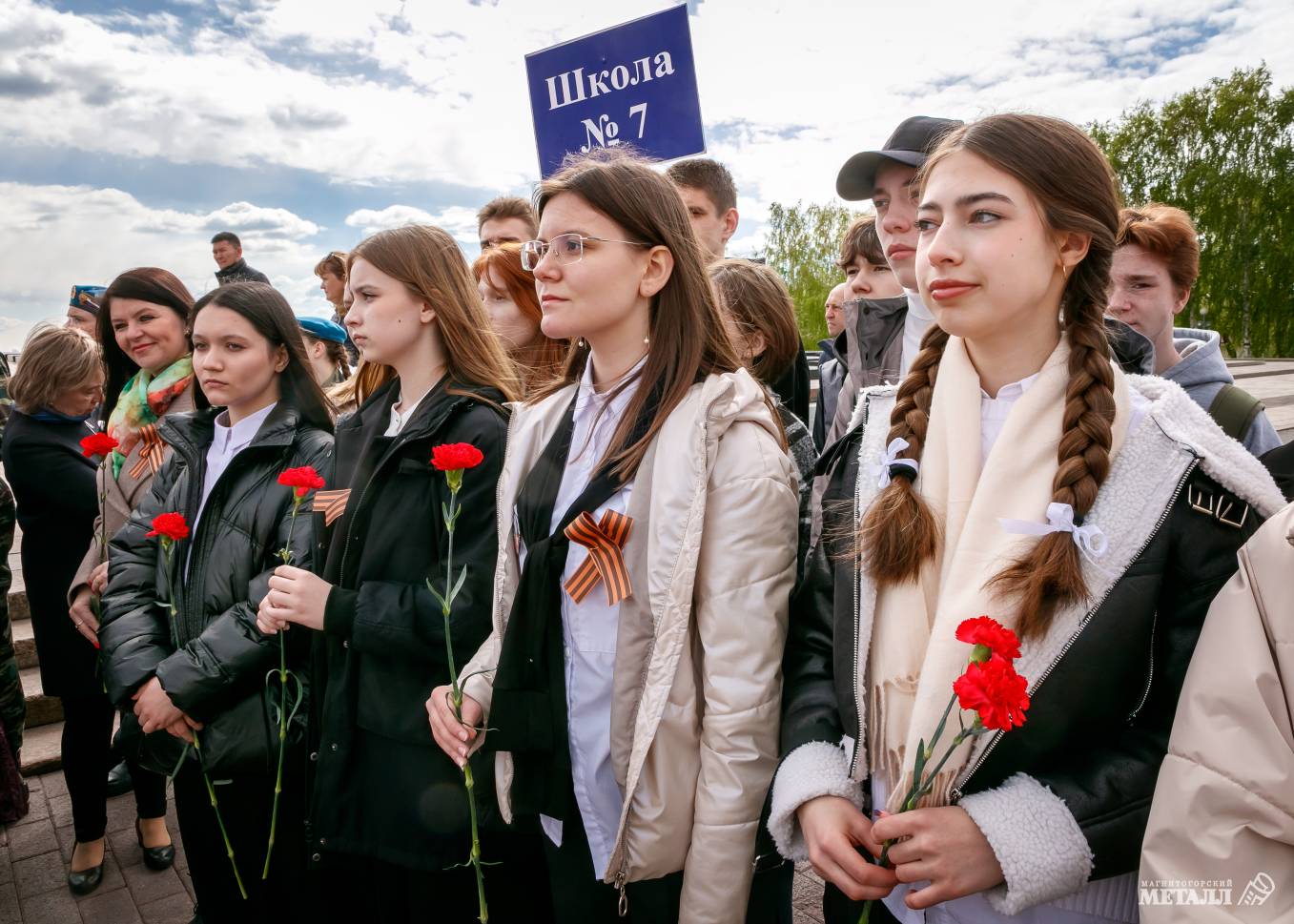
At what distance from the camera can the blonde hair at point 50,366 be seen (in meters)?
3.74

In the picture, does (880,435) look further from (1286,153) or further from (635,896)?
(1286,153)

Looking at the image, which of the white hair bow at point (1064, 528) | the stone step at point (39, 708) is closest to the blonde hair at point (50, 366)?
the stone step at point (39, 708)

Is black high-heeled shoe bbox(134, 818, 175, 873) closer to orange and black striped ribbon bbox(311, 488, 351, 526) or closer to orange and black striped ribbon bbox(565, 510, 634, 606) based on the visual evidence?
orange and black striped ribbon bbox(311, 488, 351, 526)

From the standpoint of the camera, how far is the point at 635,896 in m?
1.75

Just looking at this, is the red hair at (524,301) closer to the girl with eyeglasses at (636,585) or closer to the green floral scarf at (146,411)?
the girl with eyeglasses at (636,585)

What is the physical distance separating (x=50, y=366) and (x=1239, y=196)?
3863cm

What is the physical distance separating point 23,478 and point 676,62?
12.0ft

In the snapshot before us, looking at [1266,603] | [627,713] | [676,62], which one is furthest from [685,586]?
[676,62]

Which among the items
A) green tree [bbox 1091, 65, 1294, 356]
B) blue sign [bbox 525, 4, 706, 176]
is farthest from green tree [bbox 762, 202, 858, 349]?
blue sign [bbox 525, 4, 706, 176]

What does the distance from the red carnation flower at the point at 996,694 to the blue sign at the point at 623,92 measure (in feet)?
10.5

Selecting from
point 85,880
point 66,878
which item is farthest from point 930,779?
point 66,878

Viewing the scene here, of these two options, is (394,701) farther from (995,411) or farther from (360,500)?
(995,411)

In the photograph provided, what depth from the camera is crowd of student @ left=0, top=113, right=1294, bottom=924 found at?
128cm

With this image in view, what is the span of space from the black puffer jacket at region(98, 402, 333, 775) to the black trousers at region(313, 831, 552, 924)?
52 centimetres
